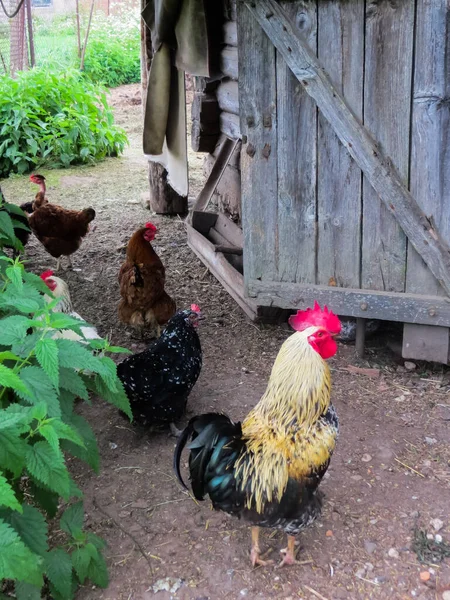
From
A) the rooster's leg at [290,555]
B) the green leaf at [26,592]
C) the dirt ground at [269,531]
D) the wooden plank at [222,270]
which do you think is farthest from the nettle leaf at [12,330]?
the wooden plank at [222,270]

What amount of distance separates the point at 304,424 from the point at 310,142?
7.38ft

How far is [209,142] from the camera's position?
7125mm

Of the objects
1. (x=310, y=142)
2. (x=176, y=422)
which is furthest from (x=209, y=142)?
(x=176, y=422)

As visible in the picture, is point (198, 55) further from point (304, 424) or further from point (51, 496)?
point (51, 496)

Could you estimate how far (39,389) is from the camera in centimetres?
251

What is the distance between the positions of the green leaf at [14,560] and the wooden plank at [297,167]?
3.12m

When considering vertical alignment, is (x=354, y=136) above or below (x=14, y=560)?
above

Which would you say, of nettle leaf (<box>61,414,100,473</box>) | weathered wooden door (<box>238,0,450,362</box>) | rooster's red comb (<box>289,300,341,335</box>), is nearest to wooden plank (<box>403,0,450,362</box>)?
weathered wooden door (<box>238,0,450,362</box>)

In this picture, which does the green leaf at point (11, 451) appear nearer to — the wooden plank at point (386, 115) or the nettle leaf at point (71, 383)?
the nettle leaf at point (71, 383)

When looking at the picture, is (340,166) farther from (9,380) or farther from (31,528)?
(31,528)

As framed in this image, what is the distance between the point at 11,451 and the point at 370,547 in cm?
192

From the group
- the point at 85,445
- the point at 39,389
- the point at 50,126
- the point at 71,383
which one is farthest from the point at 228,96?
the point at 50,126

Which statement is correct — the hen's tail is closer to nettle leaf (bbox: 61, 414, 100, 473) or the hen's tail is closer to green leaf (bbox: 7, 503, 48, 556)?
nettle leaf (bbox: 61, 414, 100, 473)

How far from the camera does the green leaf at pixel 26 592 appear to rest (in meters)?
2.45
